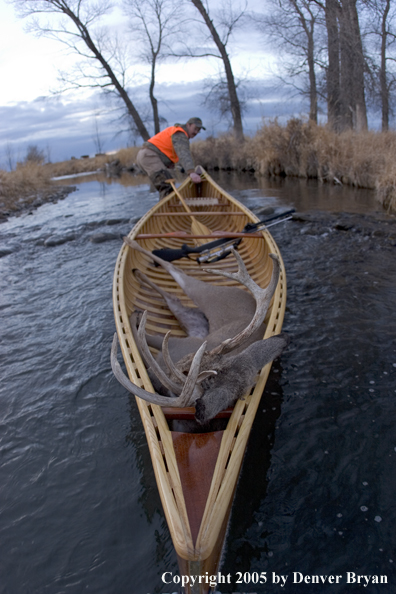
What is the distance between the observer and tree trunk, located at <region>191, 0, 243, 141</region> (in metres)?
19.2

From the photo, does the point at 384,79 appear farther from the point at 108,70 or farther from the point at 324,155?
the point at 108,70

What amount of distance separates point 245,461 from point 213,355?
0.85 m

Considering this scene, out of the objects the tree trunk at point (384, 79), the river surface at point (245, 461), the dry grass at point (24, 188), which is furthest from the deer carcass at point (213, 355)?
the tree trunk at point (384, 79)

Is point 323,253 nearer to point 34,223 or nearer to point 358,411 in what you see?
point 358,411

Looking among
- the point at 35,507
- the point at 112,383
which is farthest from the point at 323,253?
the point at 35,507

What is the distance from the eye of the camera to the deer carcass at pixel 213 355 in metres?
1.99

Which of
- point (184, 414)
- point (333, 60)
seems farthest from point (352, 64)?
point (184, 414)

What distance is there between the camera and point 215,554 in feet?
5.30

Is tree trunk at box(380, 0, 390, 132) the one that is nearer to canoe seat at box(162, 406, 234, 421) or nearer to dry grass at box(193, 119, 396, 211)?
dry grass at box(193, 119, 396, 211)

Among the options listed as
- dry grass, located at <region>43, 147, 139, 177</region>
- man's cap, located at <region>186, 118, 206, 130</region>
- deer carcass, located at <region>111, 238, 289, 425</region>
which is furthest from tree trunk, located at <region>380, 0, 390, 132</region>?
deer carcass, located at <region>111, 238, 289, 425</region>

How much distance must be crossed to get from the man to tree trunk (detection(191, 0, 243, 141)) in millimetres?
12832

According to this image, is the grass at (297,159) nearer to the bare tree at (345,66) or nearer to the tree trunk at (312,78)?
the bare tree at (345,66)

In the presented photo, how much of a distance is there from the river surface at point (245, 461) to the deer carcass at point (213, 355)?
2.17 feet

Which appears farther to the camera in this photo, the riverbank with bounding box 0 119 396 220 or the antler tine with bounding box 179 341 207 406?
the riverbank with bounding box 0 119 396 220
